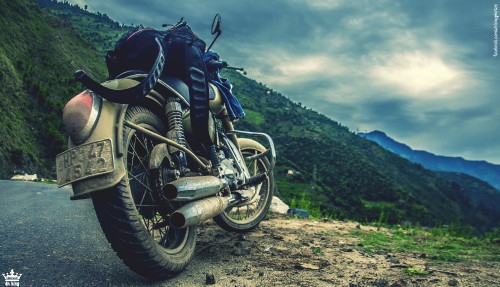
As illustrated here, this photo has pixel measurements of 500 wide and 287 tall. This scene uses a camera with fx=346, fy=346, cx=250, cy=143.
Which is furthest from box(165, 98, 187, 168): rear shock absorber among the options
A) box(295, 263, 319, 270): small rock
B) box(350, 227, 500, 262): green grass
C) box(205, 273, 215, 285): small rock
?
box(350, 227, 500, 262): green grass

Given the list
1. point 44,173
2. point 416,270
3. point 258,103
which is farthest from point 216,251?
point 258,103

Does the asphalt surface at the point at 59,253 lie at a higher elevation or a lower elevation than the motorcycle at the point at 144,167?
lower

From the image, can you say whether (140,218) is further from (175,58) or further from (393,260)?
(393,260)

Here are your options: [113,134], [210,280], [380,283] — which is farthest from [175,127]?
[380,283]

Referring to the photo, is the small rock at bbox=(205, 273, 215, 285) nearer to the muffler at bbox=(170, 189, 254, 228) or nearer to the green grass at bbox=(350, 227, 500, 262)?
the muffler at bbox=(170, 189, 254, 228)

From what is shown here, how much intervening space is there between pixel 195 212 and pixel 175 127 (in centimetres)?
80

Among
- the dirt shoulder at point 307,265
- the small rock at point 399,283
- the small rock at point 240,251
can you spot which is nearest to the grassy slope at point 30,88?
the dirt shoulder at point 307,265

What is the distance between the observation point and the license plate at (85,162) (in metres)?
2.05

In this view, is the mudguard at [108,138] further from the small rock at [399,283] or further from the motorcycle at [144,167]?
the small rock at [399,283]

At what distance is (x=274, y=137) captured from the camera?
113 meters

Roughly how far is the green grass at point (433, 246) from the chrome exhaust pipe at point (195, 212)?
222 cm

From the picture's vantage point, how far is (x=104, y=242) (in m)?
3.41

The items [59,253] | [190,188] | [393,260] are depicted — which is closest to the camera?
[190,188]

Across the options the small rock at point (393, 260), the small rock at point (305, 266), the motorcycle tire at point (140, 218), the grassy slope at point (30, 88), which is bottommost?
the small rock at point (305, 266)
